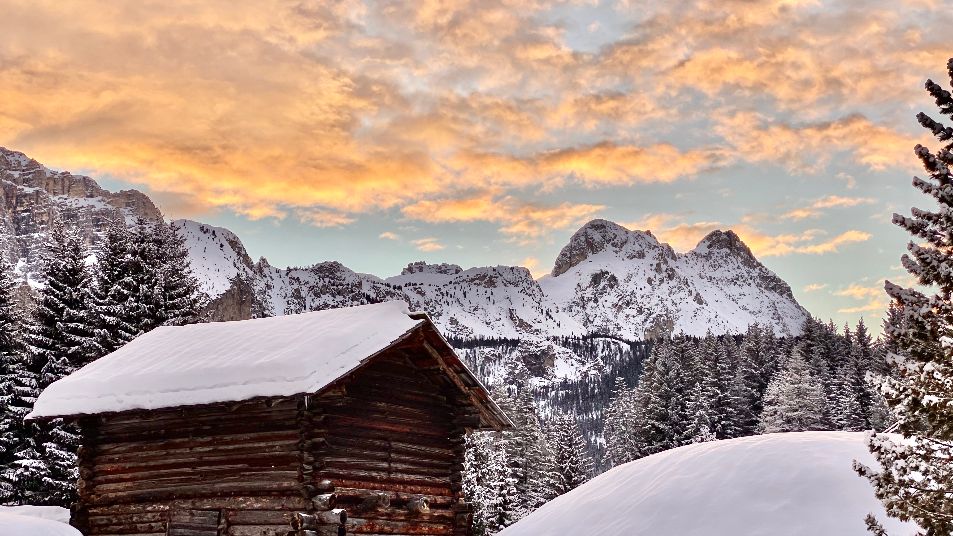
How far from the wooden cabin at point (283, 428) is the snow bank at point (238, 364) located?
0.12ft

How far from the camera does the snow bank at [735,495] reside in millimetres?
16312

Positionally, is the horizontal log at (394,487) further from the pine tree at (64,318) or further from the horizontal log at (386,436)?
the pine tree at (64,318)

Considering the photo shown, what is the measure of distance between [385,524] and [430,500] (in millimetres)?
1550

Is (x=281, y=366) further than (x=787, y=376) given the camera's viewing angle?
No

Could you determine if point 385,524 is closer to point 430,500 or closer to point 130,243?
point 430,500

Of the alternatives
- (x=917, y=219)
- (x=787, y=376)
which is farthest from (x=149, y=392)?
(x=787, y=376)

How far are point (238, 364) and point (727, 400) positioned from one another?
172ft

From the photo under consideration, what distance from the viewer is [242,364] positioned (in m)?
18.6

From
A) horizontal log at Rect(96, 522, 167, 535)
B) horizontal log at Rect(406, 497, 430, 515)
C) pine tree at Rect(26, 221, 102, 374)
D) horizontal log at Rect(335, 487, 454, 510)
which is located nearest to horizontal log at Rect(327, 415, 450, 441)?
horizontal log at Rect(335, 487, 454, 510)

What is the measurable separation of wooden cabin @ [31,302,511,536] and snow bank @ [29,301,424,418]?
0.04 meters

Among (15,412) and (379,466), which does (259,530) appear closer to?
(379,466)

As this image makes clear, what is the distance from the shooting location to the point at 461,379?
68.4 ft

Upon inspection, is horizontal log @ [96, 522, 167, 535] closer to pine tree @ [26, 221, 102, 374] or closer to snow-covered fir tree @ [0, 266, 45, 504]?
snow-covered fir tree @ [0, 266, 45, 504]

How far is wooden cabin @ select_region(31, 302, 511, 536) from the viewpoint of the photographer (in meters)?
18.2
